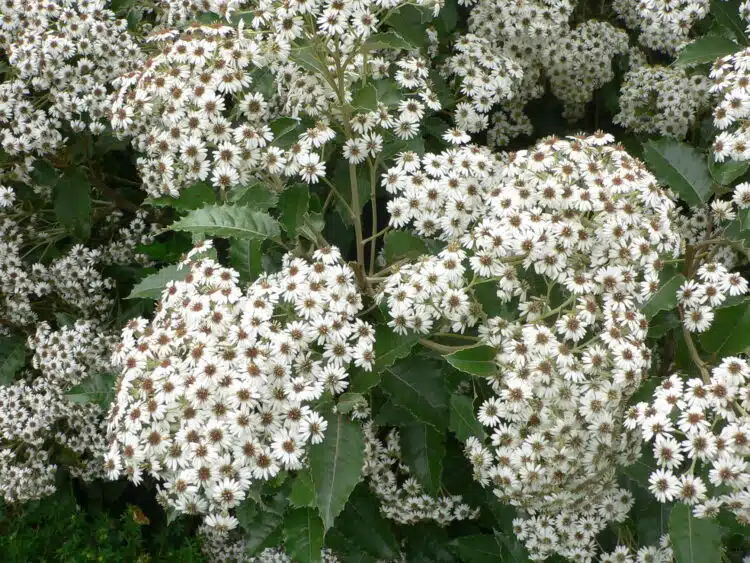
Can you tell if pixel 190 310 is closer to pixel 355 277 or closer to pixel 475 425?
pixel 355 277

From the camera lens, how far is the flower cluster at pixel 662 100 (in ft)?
13.5

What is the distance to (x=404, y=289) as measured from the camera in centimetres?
266

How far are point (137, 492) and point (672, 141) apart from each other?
14.1ft

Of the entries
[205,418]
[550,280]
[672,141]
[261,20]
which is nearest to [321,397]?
[205,418]

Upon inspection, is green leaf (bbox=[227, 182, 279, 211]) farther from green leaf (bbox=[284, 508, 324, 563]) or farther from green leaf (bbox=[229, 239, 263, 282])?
green leaf (bbox=[284, 508, 324, 563])

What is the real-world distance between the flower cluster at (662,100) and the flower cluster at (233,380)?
2468 mm

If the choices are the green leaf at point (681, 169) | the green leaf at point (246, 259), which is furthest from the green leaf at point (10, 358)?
the green leaf at point (681, 169)

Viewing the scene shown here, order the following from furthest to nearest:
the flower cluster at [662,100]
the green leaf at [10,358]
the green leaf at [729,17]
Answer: the green leaf at [10,358] < the flower cluster at [662,100] < the green leaf at [729,17]

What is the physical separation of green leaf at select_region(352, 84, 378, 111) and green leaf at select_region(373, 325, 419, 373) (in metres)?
0.89

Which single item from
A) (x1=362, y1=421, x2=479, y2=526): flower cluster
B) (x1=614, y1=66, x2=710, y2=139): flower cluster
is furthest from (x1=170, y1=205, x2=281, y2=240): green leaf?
(x1=614, y1=66, x2=710, y2=139): flower cluster

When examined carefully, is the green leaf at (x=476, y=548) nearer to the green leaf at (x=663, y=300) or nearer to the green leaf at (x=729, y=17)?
the green leaf at (x=663, y=300)

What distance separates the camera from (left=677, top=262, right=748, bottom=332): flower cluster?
9.27ft

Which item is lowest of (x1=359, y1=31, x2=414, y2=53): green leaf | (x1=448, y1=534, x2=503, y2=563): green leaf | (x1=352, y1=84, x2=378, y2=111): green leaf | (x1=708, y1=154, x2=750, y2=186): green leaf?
(x1=448, y1=534, x2=503, y2=563): green leaf

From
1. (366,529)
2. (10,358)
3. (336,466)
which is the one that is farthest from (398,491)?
(10,358)
